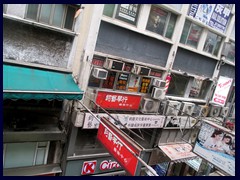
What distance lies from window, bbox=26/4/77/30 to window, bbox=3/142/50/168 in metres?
4.76

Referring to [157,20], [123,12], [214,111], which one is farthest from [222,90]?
[123,12]

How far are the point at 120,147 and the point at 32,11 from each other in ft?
18.6

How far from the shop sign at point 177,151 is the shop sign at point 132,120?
1165 millimetres

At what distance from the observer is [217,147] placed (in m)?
5.62

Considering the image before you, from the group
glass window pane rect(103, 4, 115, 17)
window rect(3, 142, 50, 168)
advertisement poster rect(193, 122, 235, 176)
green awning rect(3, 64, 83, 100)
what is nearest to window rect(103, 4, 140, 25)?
glass window pane rect(103, 4, 115, 17)

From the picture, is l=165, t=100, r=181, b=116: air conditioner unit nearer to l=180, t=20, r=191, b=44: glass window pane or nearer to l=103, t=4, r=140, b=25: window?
l=180, t=20, r=191, b=44: glass window pane

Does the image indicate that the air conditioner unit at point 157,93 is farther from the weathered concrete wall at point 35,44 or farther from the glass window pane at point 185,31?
the weathered concrete wall at point 35,44

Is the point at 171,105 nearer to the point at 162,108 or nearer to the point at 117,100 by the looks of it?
the point at 162,108

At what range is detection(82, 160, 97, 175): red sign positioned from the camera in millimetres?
9023

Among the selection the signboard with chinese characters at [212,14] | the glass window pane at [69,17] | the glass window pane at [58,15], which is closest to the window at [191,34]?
the signboard with chinese characters at [212,14]

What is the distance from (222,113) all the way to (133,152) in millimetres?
12521

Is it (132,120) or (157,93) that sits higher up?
(157,93)

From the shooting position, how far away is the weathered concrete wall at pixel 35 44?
21.5 feet
